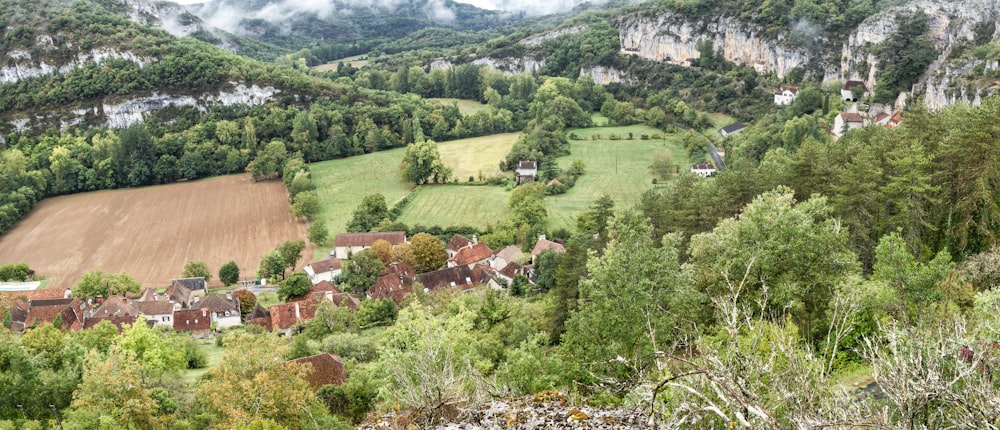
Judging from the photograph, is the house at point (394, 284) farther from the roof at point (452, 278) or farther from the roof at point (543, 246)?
the roof at point (543, 246)

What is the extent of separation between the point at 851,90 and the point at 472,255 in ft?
153

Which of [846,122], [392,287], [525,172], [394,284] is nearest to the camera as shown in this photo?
[392,287]

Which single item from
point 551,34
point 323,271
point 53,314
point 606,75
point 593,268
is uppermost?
point 551,34

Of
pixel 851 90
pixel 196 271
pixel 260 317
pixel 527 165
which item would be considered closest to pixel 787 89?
pixel 851 90

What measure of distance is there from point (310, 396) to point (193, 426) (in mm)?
4392

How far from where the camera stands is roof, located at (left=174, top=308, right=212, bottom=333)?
38.9 m

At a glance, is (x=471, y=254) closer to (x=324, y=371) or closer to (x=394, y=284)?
(x=394, y=284)

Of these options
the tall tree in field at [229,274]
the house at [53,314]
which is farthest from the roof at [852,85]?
the house at [53,314]

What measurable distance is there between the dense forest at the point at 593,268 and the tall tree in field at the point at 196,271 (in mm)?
3556

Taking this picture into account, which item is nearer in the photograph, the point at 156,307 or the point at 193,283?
the point at 156,307

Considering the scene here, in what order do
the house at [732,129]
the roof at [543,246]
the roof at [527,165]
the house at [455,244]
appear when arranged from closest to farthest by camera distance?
the roof at [543,246], the house at [455,244], the roof at [527,165], the house at [732,129]

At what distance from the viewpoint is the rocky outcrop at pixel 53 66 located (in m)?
81.6

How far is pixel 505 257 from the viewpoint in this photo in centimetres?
4603

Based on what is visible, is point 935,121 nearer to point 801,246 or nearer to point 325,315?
point 801,246
